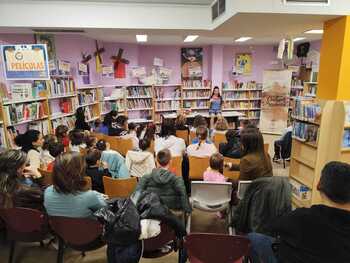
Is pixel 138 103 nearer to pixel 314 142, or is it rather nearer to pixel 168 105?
pixel 168 105

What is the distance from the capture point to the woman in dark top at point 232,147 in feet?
13.3

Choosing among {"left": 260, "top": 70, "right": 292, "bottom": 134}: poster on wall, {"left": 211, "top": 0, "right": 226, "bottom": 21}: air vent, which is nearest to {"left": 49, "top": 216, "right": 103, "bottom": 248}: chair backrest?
{"left": 211, "top": 0, "right": 226, "bottom": 21}: air vent

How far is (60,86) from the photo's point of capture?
18.0 ft

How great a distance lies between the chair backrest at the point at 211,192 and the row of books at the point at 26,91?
3.30 m

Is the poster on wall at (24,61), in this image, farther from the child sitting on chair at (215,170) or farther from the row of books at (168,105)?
the row of books at (168,105)

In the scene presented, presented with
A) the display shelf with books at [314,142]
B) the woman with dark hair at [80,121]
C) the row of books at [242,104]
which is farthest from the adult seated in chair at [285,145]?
the woman with dark hair at [80,121]

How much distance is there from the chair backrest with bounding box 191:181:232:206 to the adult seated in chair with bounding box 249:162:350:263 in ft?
3.95

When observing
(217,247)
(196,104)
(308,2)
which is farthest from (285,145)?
(196,104)

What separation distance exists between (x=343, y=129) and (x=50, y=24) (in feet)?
13.8

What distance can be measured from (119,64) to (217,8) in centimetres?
538

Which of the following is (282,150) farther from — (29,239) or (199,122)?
(29,239)

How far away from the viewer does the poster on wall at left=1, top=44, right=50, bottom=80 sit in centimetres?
372

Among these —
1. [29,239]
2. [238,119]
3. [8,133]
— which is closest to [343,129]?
[29,239]

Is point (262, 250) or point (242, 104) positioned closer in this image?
point (262, 250)
